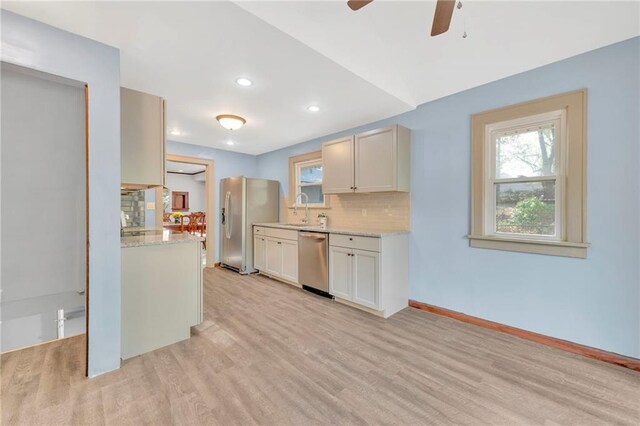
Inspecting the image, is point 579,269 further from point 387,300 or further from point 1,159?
point 1,159

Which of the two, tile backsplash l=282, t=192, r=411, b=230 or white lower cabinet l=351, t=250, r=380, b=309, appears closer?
white lower cabinet l=351, t=250, r=380, b=309

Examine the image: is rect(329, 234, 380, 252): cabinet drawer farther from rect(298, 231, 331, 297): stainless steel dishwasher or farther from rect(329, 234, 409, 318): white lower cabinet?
rect(298, 231, 331, 297): stainless steel dishwasher

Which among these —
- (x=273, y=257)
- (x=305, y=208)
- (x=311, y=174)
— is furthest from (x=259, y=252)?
(x=311, y=174)

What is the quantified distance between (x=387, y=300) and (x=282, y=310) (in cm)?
123

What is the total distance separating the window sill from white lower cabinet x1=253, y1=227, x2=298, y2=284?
2.40 metres

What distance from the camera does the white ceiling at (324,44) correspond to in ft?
5.61

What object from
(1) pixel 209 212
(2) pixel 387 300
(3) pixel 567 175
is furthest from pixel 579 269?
(1) pixel 209 212

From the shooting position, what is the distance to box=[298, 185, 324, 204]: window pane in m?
4.74

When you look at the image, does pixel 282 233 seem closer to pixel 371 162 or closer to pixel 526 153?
pixel 371 162

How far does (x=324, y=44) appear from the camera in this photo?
2.09 m

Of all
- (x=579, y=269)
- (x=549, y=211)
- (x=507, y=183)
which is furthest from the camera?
(x=507, y=183)

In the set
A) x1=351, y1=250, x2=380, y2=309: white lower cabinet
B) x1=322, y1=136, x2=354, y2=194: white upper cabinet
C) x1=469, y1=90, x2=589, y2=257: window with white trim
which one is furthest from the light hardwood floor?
x1=322, y1=136, x2=354, y2=194: white upper cabinet

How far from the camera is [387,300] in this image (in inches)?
117

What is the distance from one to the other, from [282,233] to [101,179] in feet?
8.57
